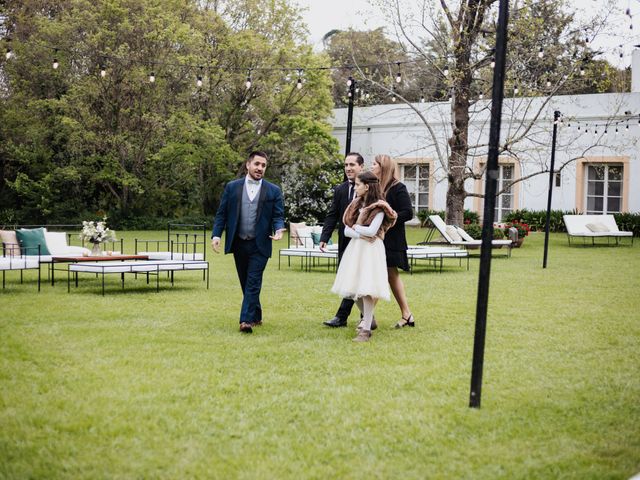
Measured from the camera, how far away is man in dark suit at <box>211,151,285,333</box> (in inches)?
297

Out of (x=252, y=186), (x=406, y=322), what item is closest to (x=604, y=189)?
(x=406, y=322)

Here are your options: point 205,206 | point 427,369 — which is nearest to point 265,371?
point 427,369

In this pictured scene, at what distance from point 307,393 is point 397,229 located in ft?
9.36

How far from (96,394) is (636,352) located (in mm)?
4210

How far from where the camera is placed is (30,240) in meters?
11.8

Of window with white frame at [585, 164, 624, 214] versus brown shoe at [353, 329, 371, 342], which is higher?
window with white frame at [585, 164, 624, 214]

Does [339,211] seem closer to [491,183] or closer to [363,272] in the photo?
[363,272]

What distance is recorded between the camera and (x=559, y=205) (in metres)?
26.8

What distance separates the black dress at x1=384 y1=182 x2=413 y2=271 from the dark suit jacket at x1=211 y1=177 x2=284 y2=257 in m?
0.98

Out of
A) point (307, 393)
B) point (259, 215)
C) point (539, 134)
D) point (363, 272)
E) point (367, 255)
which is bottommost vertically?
point (307, 393)

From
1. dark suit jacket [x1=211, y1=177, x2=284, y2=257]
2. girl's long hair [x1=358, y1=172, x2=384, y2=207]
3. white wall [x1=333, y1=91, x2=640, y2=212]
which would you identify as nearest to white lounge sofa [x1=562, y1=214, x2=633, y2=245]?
white wall [x1=333, y1=91, x2=640, y2=212]

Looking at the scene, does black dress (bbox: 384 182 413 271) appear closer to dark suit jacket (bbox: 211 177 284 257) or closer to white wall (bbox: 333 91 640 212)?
dark suit jacket (bbox: 211 177 284 257)

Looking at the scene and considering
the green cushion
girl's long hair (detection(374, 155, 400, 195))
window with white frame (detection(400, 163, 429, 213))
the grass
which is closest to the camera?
the grass

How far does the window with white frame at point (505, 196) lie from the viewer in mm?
27312
